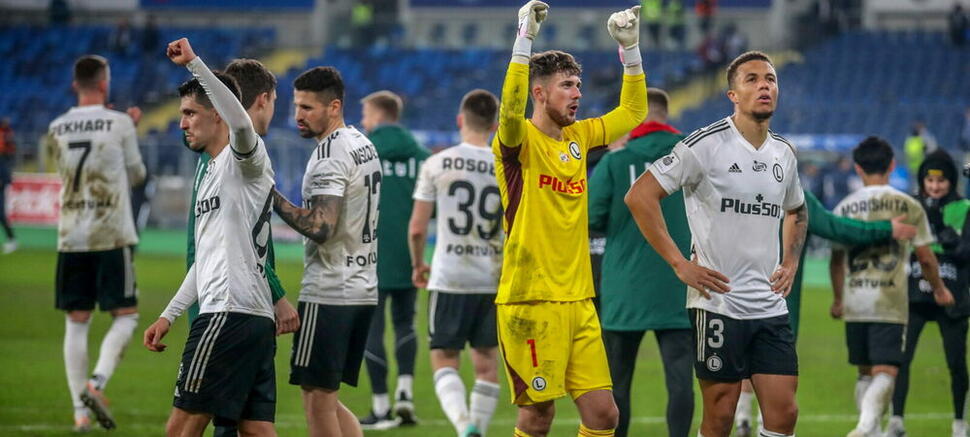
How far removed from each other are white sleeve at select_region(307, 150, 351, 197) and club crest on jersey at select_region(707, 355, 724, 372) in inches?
84.0

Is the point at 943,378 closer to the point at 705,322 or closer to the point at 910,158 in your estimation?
the point at 705,322

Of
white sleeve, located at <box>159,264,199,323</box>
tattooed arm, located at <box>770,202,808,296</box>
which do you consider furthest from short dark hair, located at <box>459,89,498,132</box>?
white sleeve, located at <box>159,264,199,323</box>

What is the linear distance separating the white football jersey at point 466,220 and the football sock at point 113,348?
2351 mm

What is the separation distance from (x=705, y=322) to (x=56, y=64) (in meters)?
41.6

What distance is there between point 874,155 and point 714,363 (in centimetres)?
302

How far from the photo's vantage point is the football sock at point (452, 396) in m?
9.26

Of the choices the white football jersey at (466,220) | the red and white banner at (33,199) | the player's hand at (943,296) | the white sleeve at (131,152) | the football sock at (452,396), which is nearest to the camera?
the football sock at (452,396)

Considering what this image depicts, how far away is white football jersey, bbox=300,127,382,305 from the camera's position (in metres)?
7.23

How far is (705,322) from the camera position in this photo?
7.06 m

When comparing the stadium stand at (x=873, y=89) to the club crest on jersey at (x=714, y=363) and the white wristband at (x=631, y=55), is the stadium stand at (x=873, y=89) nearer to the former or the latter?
the white wristband at (x=631, y=55)

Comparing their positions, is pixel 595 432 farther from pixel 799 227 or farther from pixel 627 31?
pixel 627 31

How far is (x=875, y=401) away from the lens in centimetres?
914

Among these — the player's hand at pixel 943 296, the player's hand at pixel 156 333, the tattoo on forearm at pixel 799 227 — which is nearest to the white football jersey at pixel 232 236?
the player's hand at pixel 156 333

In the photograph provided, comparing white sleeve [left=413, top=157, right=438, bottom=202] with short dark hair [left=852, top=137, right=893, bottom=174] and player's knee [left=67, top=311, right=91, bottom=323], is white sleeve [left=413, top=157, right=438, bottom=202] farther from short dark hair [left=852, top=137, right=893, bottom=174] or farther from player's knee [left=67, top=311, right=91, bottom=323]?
short dark hair [left=852, top=137, right=893, bottom=174]
